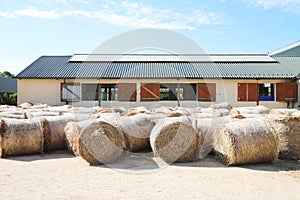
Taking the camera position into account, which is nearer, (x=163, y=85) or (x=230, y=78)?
(x=230, y=78)

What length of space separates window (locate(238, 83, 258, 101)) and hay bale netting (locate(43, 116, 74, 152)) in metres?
14.2

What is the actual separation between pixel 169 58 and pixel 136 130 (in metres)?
17.3

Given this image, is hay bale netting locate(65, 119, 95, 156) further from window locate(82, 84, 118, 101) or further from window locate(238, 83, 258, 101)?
window locate(238, 83, 258, 101)

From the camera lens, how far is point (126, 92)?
64.9 ft

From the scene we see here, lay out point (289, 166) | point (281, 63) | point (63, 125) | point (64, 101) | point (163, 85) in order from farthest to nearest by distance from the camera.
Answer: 1. point (281, 63)
2. point (163, 85)
3. point (64, 101)
4. point (63, 125)
5. point (289, 166)

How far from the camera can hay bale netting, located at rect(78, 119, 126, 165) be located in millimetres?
6199

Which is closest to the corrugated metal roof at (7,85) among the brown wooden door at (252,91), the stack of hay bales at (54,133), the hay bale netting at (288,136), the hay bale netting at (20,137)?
the brown wooden door at (252,91)

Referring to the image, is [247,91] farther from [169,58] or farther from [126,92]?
[126,92]

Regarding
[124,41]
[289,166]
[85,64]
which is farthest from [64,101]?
[289,166]

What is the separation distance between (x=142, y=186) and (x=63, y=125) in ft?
12.6

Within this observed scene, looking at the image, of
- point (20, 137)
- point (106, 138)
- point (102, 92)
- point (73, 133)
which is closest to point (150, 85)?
point (102, 92)

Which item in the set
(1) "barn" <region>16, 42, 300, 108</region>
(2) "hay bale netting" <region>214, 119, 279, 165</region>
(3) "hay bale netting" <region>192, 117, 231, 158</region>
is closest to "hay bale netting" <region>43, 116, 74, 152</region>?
(3) "hay bale netting" <region>192, 117, 231, 158</region>

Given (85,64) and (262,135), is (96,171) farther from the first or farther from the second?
(85,64)

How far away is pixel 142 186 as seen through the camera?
4.72m
